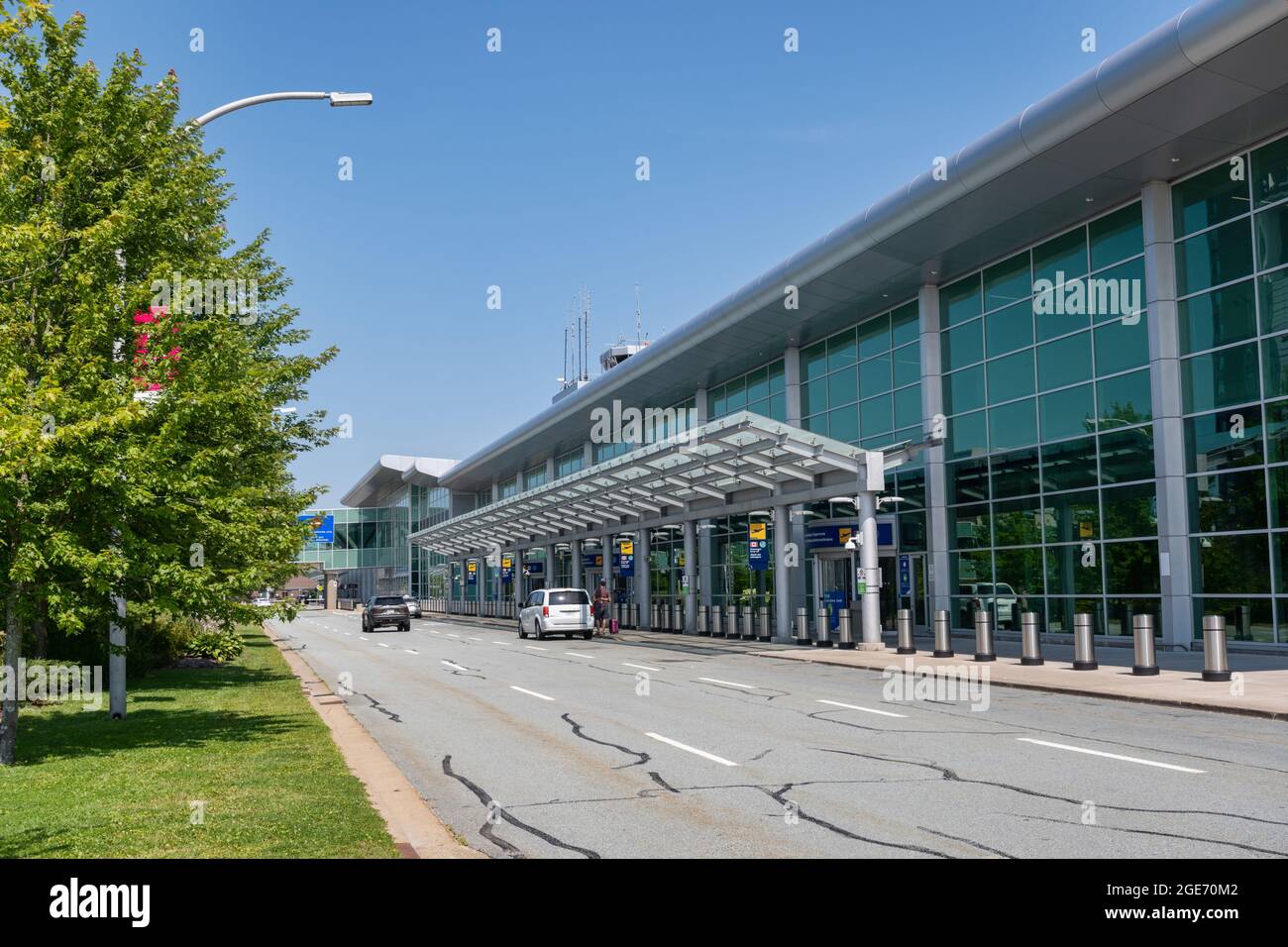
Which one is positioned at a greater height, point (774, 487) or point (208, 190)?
point (208, 190)

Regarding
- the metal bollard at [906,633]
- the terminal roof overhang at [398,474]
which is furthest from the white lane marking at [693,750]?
the terminal roof overhang at [398,474]

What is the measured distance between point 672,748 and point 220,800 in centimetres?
471

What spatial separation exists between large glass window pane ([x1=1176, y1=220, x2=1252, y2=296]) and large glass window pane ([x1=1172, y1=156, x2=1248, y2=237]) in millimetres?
265

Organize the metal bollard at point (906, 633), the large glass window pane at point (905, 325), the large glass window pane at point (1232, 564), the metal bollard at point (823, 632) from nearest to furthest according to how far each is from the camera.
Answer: the large glass window pane at point (1232, 564) < the metal bollard at point (906, 633) < the metal bollard at point (823, 632) < the large glass window pane at point (905, 325)

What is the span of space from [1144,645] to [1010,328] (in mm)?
12368

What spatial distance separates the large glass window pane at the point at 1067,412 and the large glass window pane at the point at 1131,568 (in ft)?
9.77

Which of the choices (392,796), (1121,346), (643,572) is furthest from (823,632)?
(392,796)

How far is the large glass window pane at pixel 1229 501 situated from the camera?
21750 millimetres

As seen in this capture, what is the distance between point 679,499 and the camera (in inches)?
1464

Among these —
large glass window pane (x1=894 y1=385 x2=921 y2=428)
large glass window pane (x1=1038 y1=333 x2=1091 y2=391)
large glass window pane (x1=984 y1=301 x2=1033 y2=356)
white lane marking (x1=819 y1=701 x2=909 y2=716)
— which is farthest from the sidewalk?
large glass window pane (x1=984 y1=301 x2=1033 y2=356)

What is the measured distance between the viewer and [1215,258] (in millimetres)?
23000

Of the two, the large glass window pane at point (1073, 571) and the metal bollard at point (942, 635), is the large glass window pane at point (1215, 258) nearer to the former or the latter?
the large glass window pane at point (1073, 571)
